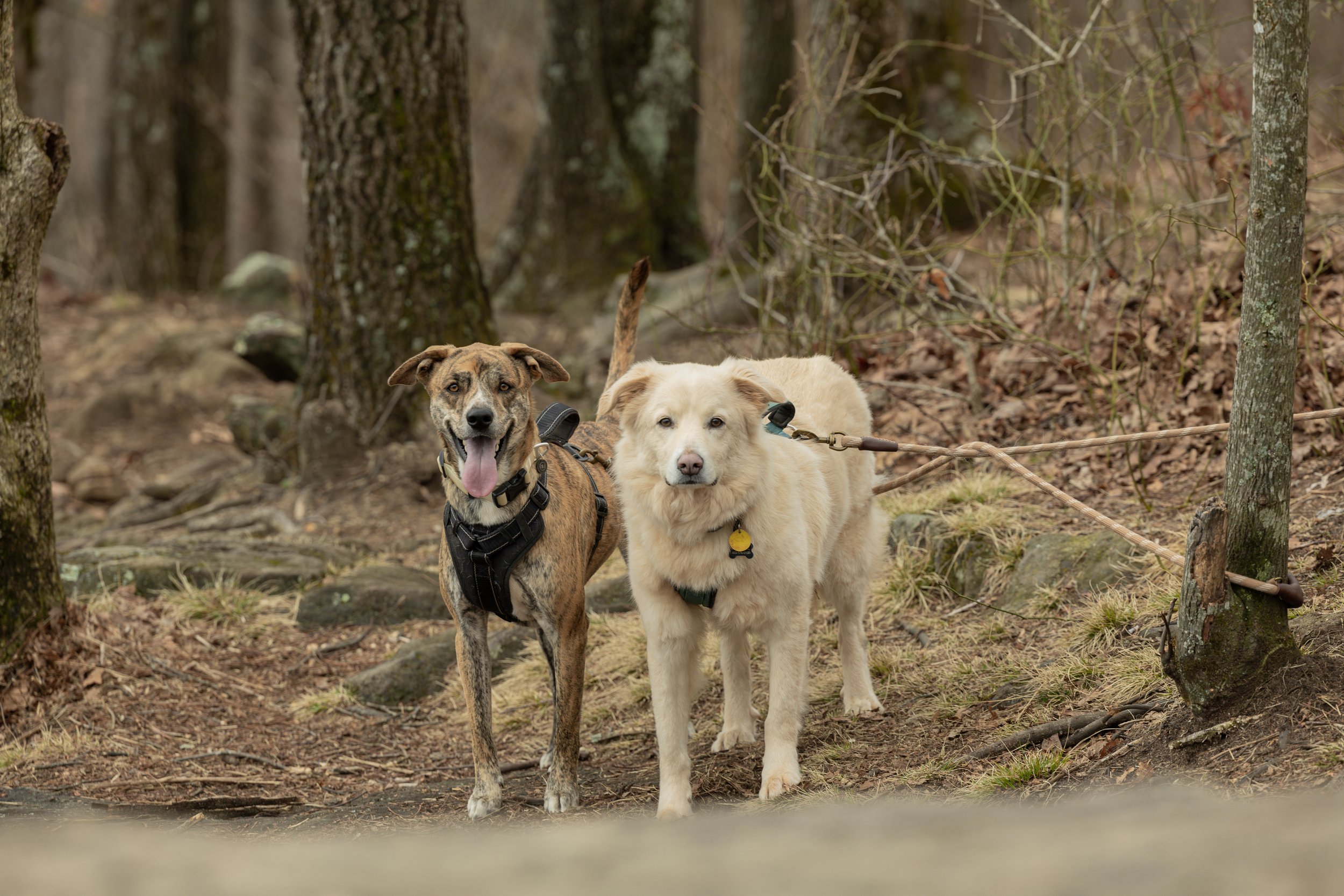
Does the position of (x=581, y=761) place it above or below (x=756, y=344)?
below

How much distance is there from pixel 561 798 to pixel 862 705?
4.75ft

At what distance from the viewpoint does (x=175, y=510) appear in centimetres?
965

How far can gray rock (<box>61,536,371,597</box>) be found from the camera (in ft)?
23.5

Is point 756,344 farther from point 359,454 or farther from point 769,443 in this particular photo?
point 769,443

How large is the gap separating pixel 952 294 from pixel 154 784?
18.1 feet

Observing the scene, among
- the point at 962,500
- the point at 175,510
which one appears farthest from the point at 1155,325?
the point at 175,510

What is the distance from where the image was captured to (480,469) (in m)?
4.68

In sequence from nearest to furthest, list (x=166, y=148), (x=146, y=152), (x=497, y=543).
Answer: (x=497, y=543) < (x=146, y=152) < (x=166, y=148)

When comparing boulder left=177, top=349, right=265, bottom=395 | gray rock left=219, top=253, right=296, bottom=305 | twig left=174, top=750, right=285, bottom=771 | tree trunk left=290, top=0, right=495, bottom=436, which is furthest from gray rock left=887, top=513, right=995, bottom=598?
gray rock left=219, top=253, right=296, bottom=305

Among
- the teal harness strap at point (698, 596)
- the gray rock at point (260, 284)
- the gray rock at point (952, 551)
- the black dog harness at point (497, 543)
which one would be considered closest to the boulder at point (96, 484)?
the gray rock at point (260, 284)

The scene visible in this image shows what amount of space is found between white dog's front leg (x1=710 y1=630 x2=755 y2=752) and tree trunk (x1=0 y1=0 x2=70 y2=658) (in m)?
3.46

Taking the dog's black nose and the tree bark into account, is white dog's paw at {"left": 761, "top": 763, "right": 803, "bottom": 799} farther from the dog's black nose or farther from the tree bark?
the dog's black nose

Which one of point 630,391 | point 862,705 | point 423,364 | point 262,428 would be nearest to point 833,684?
point 862,705

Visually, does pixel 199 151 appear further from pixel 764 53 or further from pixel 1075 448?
pixel 1075 448
